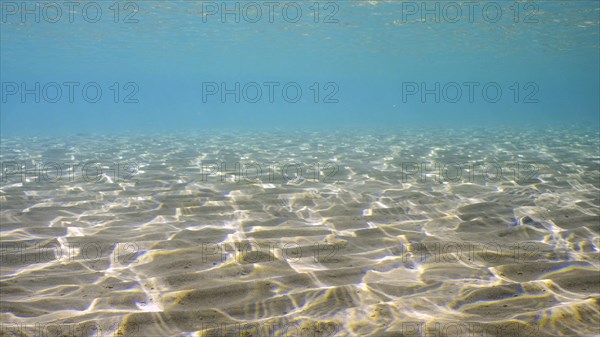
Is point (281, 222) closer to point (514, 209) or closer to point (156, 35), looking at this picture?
point (514, 209)

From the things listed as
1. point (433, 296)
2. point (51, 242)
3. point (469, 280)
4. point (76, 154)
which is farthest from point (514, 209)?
point (76, 154)

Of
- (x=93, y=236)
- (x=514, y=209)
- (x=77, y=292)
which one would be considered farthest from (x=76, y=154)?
(x=514, y=209)

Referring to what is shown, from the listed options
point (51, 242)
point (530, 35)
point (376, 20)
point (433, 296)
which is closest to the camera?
point (433, 296)

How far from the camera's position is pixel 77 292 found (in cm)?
357

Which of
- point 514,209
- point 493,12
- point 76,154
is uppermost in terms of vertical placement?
point 493,12

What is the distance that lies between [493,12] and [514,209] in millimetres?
24572

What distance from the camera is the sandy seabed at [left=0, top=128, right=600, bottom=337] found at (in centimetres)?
308

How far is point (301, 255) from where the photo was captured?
4484 millimetres

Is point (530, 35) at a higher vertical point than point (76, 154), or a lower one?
higher

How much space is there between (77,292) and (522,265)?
4.18 m

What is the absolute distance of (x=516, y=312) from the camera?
10.3 feet

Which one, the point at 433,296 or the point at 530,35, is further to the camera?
the point at 530,35

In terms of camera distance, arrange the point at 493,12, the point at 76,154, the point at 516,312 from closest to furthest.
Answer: the point at 516,312 → the point at 76,154 → the point at 493,12

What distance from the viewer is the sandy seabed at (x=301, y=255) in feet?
10.1
